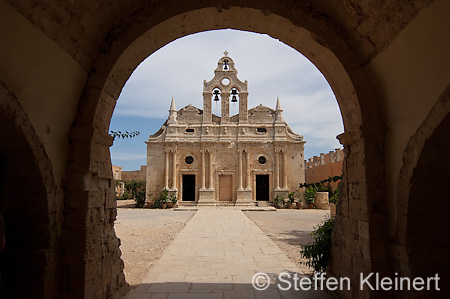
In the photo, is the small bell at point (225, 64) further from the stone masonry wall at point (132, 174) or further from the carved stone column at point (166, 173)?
the stone masonry wall at point (132, 174)

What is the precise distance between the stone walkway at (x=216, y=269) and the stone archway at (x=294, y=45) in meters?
0.76

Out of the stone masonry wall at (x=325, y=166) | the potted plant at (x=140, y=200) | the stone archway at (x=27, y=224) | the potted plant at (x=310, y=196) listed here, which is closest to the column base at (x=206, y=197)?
the potted plant at (x=140, y=200)

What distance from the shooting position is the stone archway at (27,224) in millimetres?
3330

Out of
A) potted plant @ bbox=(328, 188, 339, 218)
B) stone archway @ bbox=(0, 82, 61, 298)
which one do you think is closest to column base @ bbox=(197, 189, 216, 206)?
potted plant @ bbox=(328, 188, 339, 218)

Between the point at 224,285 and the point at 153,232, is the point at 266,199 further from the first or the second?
the point at 224,285

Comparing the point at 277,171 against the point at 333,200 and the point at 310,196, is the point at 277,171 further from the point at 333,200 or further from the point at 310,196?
the point at 333,200

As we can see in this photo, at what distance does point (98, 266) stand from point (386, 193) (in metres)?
3.67

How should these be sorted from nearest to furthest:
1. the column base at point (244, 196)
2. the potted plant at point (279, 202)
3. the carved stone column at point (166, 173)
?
the potted plant at point (279, 202), the column base at point (244, 196), the carved stone column at point (166, 173)

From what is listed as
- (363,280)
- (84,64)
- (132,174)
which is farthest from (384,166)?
(132,174)

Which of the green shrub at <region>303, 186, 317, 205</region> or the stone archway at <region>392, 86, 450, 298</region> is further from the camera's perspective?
the green shrub at <region>303, 186, 317, 205</region>

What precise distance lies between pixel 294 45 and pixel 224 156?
67.9ft

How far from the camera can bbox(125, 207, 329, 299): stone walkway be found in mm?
4805

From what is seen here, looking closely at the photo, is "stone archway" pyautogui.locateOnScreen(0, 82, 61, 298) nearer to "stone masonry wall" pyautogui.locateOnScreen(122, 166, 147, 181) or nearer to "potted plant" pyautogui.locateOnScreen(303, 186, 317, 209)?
"potted plant" pyautogui.locateOnScreen(303, 186, 317, 209)

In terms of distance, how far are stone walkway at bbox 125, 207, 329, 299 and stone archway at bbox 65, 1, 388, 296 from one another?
76cm
